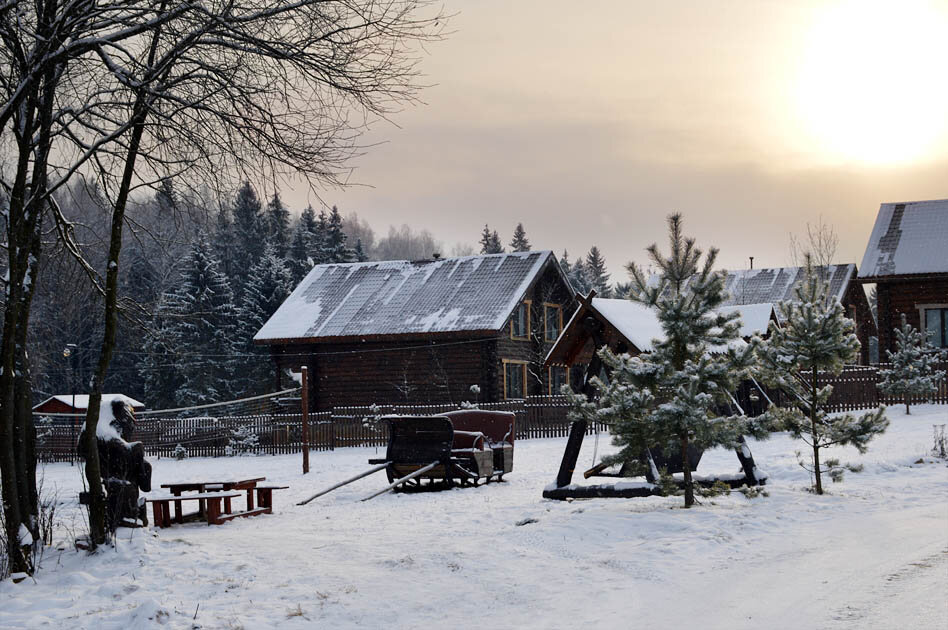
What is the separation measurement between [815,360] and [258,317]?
153ft

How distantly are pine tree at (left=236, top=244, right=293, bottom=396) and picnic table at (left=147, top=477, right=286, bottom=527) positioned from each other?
4329cm

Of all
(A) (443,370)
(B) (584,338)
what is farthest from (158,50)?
(A) (443,370)

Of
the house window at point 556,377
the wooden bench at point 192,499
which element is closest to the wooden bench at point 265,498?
the wooden bench at point 192,499

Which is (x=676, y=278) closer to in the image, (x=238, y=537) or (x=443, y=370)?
(x=238, y=537)

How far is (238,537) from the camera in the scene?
10.8 meters

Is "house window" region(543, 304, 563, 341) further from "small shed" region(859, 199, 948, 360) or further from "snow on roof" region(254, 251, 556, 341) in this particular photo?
"small shed" region(859, 199, 948, 360)

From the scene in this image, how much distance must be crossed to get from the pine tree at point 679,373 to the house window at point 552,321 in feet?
90.9

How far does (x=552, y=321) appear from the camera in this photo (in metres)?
41.4

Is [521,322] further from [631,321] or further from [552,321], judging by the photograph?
[631,321]

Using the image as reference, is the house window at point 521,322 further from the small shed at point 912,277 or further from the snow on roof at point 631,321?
the snow on roof at point 631,321

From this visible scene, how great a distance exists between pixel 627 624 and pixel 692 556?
270 cm

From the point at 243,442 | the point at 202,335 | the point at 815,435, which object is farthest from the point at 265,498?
the point at 202,335

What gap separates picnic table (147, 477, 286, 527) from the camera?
40.5 ft

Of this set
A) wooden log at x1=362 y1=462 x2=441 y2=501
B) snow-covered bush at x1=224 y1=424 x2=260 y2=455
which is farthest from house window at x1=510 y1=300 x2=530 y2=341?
wooden log at x1=362 y1=462 x2=441 y2=501
